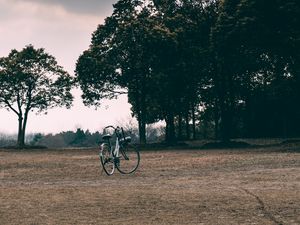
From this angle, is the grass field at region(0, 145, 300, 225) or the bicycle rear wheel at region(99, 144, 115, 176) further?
the bicycle rear wheel at region(99, 144, 115, 176)

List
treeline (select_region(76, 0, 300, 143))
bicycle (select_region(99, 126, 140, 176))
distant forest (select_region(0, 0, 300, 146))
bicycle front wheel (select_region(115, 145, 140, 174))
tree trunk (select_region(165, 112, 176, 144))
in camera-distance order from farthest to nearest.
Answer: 1. tree trunk (select_region(165, 112, 176, 144))
2. treeline (select_region(76, 0, 300, 143))
3. distant forest (select_region(0, 0, 300, 146))
4. bicycle front wheel (select_region(115, 145, 140, 174))
5. bicycle (select_region(99, 126, 140, 176))

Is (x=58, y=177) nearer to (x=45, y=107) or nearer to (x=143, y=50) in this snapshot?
(x=143, y=50)

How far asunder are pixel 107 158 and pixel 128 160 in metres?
0.77

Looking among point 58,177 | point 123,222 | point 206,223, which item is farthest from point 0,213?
point 58,177

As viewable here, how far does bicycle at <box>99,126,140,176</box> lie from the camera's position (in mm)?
15000

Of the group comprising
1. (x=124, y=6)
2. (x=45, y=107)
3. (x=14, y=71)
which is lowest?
(x=45, y=107)

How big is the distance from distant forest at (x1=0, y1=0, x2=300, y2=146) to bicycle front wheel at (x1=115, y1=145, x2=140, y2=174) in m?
18.6

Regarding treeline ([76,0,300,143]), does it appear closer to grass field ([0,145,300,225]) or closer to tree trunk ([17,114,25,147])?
tree trunk ([17,114,25,147])

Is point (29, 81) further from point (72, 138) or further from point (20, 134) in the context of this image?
point (72, 138)

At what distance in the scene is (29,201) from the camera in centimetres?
915

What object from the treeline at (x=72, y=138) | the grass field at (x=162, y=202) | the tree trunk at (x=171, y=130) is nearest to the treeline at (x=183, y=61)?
the tree trunk at (x=171, y=130)

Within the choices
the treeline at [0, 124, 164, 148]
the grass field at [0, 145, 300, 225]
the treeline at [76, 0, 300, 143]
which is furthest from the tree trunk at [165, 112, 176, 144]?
the treeline at [0, 124, 164, 148]

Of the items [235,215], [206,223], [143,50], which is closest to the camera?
[206,223]

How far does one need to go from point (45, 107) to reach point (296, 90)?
28.7 m
